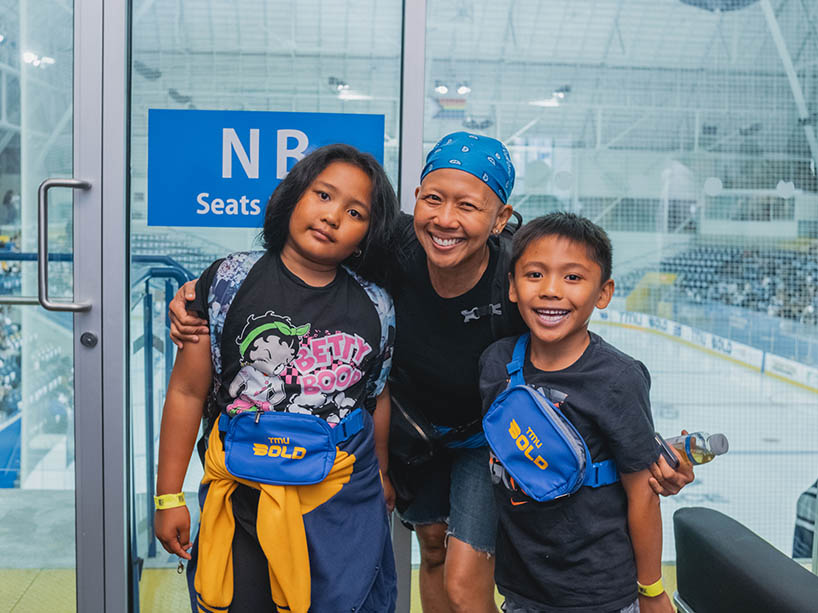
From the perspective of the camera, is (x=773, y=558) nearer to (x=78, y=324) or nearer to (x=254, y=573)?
(x=254, y=573)

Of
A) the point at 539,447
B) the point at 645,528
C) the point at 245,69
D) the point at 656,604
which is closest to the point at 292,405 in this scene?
the point at 539,447

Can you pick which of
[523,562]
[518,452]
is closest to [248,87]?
[518,452]

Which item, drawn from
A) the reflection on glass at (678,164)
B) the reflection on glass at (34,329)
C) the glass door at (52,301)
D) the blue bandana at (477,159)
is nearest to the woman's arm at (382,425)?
the blue bandana at (477,159)

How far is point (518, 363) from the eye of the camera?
61.7 inches

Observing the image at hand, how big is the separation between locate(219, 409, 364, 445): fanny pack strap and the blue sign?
2.33 ft

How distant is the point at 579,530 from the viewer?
1497 mm

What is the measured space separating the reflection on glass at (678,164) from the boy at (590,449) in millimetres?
702

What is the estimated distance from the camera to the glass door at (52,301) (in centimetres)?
210

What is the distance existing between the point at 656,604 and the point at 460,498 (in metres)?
0.47

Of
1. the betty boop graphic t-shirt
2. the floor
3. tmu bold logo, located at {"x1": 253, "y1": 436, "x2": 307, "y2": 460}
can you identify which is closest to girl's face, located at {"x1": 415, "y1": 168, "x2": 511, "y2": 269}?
the betty boop graphic t-shirt

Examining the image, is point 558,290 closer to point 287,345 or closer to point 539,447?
point 539,447

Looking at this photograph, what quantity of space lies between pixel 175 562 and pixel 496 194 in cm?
148

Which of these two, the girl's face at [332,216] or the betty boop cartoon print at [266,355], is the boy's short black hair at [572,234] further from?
the betty boop cartoon print at [266,355]

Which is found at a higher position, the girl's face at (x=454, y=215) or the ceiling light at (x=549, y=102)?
the ceiling light at (x=549, y=102)
